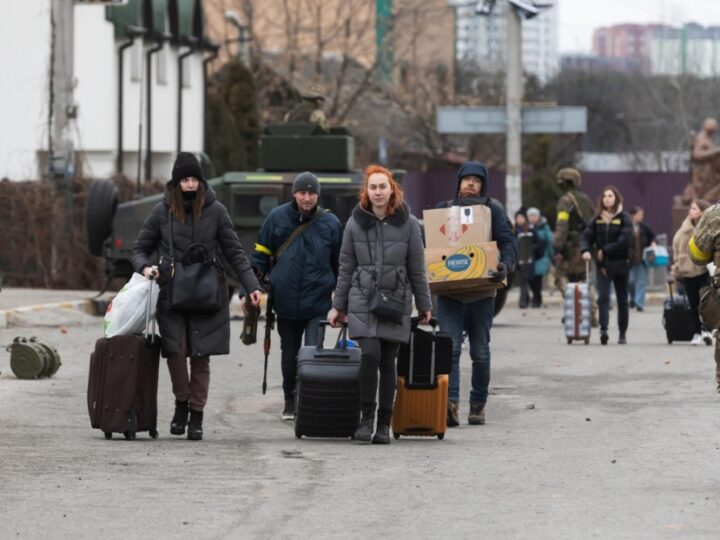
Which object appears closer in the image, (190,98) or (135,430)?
(135,430)

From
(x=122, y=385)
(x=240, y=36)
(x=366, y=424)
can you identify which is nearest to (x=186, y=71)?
(x=240, y=36)

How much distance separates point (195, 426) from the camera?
12.4 metres

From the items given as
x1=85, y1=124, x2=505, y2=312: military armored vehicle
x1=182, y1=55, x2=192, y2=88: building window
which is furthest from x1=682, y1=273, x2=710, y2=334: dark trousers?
x1=182, y1=55, x2=192, y2=88: building window

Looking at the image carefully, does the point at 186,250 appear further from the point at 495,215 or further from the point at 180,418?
the point at 495,215

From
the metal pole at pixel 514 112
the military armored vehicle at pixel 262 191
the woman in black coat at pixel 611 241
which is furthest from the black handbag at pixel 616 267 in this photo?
the metal pole at pixel 514 112

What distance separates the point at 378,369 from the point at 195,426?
1.17m

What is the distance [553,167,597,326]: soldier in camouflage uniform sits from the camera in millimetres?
23297

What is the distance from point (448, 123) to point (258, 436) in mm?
22042

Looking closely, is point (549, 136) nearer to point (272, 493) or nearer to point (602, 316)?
point (602, 316)

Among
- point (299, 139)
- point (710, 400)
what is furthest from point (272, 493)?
point (299, 139)

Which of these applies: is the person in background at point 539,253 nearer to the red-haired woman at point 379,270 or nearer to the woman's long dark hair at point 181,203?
the woman's long dark hair at point 181,203

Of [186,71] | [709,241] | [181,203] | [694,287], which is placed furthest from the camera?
[186,71]

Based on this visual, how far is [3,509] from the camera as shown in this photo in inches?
361

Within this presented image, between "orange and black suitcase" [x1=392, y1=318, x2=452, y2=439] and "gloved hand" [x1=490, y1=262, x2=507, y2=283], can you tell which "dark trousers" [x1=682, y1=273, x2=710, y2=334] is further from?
"orange and black suitcase" [x1=392, y1=318, x2=452, y2=439]
